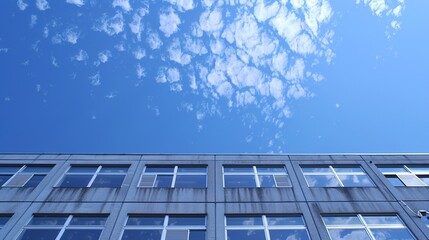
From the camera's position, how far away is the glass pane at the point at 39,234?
1277 cm

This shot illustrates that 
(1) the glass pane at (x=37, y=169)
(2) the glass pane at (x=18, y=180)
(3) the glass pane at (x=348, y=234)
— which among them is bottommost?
(3) the glass pane at (x=348, y=234)

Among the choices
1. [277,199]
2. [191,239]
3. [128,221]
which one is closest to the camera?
[191,239]

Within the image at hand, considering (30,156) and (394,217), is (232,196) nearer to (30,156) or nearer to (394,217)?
(394,217)

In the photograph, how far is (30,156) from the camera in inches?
698

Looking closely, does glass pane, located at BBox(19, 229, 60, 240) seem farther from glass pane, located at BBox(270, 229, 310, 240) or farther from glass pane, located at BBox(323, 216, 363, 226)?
glass pane, located at BBox(323, 216, 363, 226)

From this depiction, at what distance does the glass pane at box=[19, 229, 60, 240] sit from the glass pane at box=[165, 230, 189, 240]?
13.5 ft

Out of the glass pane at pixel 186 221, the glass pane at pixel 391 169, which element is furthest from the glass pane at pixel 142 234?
the glass pane at pixel 391 169

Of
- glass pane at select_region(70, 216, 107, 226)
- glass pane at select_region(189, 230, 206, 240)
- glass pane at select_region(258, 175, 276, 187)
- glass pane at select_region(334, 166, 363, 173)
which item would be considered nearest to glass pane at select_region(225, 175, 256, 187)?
glass pane at select_region(258, 175, 276, 187)

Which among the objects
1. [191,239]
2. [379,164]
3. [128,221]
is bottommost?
[191,239]

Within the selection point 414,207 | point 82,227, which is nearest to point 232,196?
point 82,227

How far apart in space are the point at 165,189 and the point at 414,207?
10.3 m

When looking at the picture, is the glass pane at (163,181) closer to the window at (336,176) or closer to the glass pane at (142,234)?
the glass pane at (142,234)

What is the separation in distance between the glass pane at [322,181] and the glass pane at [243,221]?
3542mm

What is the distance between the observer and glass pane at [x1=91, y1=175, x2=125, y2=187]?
16.0 metres
